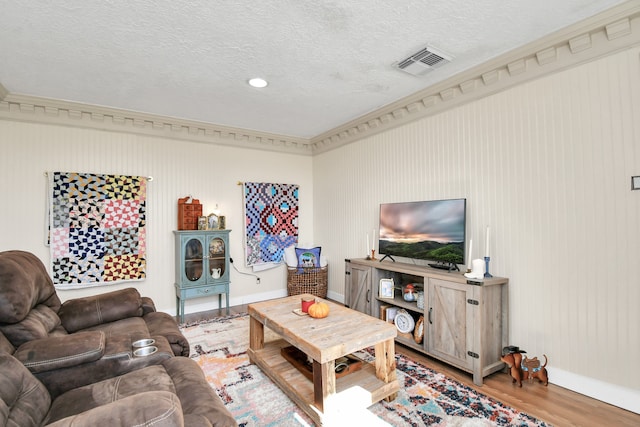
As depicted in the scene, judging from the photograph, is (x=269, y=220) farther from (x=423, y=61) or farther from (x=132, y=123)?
(x=423, y=61)

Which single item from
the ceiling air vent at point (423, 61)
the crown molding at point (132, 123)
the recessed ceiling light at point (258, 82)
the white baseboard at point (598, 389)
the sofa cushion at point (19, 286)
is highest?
the ceiling air vent at point (423, 61)

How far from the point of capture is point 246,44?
7.80ft

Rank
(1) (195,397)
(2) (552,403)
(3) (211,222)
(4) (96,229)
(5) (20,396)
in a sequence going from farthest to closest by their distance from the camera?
1. (3) (211,222)
2. (4) (96,229)
3. (2) (552,403)
4. (1) (195,397)
5. (5) (20,396)

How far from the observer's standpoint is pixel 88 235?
360 cm

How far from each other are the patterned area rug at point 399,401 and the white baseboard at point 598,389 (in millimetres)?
589

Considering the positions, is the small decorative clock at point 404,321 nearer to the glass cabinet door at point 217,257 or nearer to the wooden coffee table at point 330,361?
the wooden coffee table at point 330,361

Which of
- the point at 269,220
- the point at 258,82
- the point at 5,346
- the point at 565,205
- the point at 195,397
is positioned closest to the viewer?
the point at 195,397

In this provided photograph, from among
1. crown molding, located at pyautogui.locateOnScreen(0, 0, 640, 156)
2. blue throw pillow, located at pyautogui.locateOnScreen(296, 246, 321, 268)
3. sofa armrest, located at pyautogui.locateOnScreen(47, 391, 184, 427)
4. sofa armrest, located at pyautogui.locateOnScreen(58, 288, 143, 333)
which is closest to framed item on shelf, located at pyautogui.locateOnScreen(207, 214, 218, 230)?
crown molding, located at pyautogui.locateOnScreen(0, 0, 640, 156)

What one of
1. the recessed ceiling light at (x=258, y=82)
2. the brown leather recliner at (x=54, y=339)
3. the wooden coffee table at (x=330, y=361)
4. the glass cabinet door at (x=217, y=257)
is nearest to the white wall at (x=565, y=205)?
the wooden coffee table at (x=330, y=361)

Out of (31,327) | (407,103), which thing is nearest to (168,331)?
(31,327)

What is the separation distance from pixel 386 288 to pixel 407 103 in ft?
6.69

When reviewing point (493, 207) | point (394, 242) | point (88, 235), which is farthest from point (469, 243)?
point (88, 235)

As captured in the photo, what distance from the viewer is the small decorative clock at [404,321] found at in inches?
120

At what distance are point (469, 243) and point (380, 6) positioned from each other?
213 centimetres
